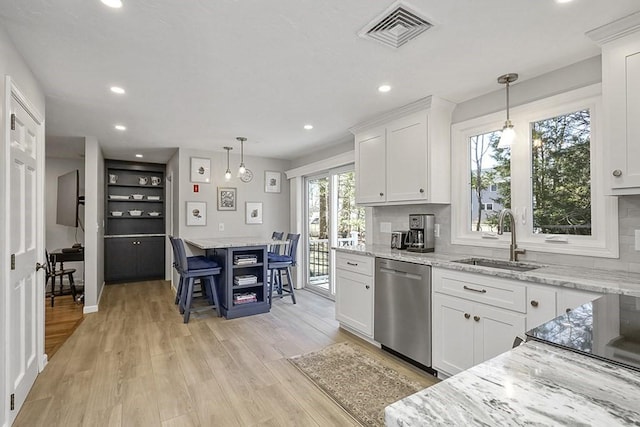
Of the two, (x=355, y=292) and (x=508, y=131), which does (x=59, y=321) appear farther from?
(x=508, y=131)

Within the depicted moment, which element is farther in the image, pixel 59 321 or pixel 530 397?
pixel 59 321

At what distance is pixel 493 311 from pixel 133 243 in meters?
6.28

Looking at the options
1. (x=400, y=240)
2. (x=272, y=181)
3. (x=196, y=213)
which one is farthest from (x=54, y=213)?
(x=400, y=240)

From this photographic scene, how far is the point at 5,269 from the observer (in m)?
1.82

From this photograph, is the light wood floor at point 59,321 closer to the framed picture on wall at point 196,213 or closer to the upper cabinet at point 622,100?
the framed picture on wall at point 196,213

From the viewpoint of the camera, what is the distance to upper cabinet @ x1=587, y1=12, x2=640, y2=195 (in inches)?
69.9

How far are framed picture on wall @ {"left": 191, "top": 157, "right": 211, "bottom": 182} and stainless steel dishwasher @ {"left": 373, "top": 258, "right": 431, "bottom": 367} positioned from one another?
3.34 m

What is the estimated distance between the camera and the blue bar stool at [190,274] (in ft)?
12.7

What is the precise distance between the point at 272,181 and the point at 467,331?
4.24 m

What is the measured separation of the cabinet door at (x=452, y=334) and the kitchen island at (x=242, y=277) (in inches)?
94.9

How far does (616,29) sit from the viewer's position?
180cm

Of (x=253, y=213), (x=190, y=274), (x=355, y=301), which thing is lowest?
(x=355, y=301)

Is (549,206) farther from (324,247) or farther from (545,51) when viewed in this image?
(324,247)

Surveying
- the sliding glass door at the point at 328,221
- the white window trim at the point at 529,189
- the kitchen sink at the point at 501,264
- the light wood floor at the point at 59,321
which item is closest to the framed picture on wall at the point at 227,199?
the sliding glass door at the point at 328,221
